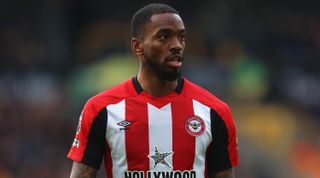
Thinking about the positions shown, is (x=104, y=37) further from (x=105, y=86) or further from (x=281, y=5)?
(x=281, y=5)

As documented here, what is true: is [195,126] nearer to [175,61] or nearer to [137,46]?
[175,61]

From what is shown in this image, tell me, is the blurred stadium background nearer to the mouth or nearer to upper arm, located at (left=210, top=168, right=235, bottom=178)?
upper arm, located at (left=210, top=168, right=235, bottom=178)

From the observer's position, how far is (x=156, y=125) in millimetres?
4926

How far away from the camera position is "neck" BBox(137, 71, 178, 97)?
16.3ft

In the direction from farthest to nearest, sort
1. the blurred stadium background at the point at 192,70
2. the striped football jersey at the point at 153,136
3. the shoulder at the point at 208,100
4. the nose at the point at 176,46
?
the blurred stadium background at the point at 192,70, the shoulder at the point at 208,100, the striped football jersey at the point at 153,136, the nose at the point at 176,46

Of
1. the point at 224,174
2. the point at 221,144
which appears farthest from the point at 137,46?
the point at 224,174

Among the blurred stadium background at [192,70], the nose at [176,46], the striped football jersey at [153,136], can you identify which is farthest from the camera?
the blurred stadium background at [192,70]

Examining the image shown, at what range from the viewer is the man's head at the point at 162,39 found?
4781 millimetres

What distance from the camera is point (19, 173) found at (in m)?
11.3

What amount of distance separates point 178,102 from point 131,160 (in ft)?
1.32

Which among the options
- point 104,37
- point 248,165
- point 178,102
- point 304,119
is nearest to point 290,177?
point 248,165

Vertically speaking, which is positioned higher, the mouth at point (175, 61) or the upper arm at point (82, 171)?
the mouth at point (175, 61)

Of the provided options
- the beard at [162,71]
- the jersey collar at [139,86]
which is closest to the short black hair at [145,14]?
the beard at [162,71]

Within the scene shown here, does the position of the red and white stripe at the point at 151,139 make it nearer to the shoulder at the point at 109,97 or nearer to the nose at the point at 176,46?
the shoulder at the point at 109,97
